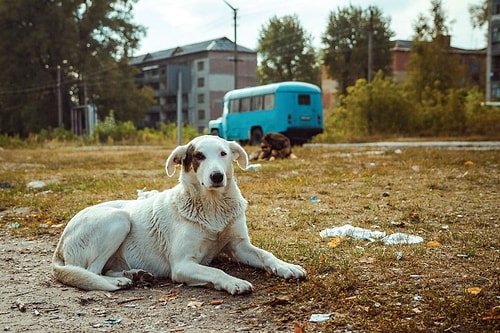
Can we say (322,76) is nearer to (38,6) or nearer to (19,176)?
(38,6)

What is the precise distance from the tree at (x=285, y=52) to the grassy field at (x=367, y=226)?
2021 inches

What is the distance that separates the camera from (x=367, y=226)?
245 inches

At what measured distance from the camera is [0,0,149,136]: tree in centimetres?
4966

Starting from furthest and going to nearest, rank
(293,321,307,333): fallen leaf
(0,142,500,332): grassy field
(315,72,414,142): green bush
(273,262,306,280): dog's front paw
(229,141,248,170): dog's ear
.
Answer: (315,72,414,142): green bush, (229,141,248,170): dog's ear, (273,262,306,280): dog's front paw, (0,142,500,332): grassy field, (293,321,307,333): fallen leaf

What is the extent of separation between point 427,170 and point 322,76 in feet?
205

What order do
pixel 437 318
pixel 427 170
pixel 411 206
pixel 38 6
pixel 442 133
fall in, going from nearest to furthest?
pixel 437 318, pixel 411 206, pixel 427 170, pixel 442 133, pixel 38 6

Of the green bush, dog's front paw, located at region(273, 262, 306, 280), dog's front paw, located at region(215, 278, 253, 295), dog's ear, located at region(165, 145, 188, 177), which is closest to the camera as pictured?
dog's front paw, located at region(215, 278, 253, 295)

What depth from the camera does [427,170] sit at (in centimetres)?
1177

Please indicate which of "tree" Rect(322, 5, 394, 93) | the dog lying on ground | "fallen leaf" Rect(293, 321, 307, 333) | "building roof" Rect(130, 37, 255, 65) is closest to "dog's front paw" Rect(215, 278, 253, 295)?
"fallen leaf" Rect(293, 321, 307, 333)

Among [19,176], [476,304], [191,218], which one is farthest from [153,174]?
[476,304]

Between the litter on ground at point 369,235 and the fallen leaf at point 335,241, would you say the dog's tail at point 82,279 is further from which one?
the litter on ground at point 369,235

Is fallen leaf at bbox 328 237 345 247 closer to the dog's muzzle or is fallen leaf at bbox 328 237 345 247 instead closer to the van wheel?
the dog's muzzle

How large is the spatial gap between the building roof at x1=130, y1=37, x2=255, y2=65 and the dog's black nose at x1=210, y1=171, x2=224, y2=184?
64.8 m

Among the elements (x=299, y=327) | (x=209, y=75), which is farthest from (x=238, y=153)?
(x=209, y=75)
